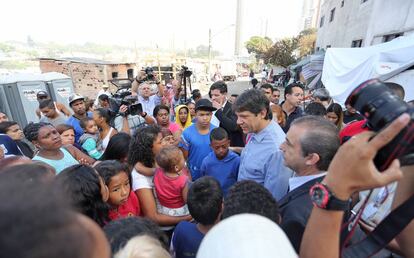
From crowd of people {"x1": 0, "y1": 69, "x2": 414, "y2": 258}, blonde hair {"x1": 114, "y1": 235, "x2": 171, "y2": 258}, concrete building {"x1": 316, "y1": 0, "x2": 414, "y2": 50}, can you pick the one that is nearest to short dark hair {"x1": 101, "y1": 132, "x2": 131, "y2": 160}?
crowd of people {"x1": 0, "y1": 69, "x2": 414, "y2": 258}

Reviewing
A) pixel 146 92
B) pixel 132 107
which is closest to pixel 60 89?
pixel 146 92

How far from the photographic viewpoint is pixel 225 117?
157 inches

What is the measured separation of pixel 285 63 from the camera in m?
24.0

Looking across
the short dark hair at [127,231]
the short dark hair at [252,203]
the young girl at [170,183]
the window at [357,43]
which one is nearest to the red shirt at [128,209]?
the young girl at [170,183]

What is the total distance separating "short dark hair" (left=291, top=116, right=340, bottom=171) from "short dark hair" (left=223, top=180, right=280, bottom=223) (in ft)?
1.41

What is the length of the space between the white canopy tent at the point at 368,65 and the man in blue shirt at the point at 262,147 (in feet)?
15.7

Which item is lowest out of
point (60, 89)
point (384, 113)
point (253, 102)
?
point (60, 89)

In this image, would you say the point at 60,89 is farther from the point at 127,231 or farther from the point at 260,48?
the point at 260,48

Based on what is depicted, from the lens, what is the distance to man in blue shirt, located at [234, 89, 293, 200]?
211cm

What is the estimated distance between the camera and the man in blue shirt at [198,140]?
327 centimetres

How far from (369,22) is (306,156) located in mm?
11435

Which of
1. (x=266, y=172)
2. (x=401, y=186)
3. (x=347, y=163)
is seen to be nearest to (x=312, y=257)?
Answer: (x=347, y=163)

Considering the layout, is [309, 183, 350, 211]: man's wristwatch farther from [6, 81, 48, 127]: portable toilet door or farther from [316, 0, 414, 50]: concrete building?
[6, 81, 48, 127]: portable toilet door

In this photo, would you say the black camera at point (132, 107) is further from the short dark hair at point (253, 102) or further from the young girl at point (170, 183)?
the short dark hair at point (253, 102)
